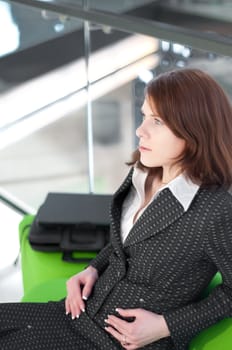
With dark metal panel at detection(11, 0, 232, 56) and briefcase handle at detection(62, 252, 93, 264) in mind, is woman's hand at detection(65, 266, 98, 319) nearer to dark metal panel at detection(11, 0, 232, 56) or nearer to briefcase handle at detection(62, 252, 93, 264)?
briefcase handle at detection(62, 252, 93, 264)

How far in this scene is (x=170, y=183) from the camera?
1.39 meters

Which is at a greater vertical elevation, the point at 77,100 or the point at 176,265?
the point at 176,265

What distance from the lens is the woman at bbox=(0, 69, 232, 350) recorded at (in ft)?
4.27

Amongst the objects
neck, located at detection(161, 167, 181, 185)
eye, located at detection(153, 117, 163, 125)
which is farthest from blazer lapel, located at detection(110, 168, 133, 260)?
eye, located at detection(153, 117, 163, 125)

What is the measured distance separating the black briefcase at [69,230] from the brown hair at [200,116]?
2.36 feet

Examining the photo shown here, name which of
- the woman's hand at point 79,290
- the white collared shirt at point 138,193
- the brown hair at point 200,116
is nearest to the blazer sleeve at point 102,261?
the woman's hand at point 79,290

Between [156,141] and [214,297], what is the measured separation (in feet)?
1.24

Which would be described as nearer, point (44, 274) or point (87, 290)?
point (87, 290)

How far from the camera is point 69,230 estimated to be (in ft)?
6.59

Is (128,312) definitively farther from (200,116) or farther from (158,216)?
(200,116)

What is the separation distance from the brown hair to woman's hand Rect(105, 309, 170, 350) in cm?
34

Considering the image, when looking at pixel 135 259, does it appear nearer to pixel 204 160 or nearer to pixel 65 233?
pixel 204 160

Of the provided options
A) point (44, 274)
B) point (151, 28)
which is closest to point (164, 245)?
point (44, 274)

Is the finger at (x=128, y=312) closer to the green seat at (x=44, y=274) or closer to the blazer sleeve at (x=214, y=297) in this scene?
the blazer sleeve at (x=214, y=297)
